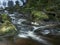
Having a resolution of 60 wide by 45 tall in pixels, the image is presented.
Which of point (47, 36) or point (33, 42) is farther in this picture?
point (47, 36)

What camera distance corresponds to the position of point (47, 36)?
1634cm

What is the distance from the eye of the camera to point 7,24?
17.5 meters

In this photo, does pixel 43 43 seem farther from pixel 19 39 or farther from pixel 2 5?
pixel 2 5

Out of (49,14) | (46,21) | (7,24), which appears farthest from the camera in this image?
(49,14)

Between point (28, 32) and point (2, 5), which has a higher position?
point (28, 32)

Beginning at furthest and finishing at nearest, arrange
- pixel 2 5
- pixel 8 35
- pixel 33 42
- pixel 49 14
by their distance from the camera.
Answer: pixel 2 5, pixel 49 14, pixel 8 35, pixel 33 42

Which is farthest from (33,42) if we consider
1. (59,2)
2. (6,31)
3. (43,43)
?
(59,2)

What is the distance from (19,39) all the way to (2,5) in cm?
3764

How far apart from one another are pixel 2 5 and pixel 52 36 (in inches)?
1459

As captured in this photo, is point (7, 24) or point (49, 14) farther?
point (49, 14)

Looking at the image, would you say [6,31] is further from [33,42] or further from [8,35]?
[33,42]

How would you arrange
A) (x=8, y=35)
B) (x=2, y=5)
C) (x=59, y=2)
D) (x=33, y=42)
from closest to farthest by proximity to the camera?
(x=33, y=42) → (x=8, y=35) → (x=59, y=2) → (x=2, y=5)

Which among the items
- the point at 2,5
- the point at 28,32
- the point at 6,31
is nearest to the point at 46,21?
the point at 28,32

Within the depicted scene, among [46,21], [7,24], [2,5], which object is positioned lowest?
[2,5]
